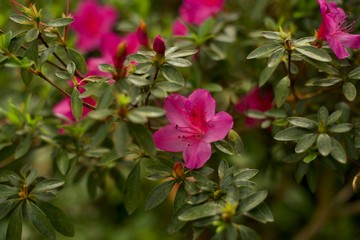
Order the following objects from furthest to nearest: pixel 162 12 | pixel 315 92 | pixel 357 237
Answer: pixel 162 12, pixel 357 237, pixel 315 92

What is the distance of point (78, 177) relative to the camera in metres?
1.51

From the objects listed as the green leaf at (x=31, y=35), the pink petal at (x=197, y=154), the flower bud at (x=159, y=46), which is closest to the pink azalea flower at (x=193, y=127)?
the pink petal at (x=197, y=154)

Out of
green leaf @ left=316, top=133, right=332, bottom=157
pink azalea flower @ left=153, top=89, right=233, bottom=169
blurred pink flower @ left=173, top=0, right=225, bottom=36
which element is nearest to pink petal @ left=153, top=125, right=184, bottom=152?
pink azalea flower @ left=153, top=89, right=233, bottom=169

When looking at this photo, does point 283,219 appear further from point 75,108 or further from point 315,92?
point 75,108

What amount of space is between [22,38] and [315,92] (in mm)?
818

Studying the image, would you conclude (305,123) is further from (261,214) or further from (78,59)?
(78,59)

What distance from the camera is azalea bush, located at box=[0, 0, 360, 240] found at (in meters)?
1.07

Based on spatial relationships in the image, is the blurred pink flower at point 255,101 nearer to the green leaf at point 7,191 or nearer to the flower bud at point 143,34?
the flower bud at point 143,34

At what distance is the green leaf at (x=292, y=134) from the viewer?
43.7 inches

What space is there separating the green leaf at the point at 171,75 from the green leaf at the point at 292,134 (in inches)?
9.7

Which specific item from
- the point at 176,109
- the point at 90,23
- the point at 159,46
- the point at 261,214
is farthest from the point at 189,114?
the point at 90,23

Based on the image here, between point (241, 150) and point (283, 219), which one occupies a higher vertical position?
point (241, 150)

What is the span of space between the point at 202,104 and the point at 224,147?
11cm

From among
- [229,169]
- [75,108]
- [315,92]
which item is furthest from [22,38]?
[315,92]
